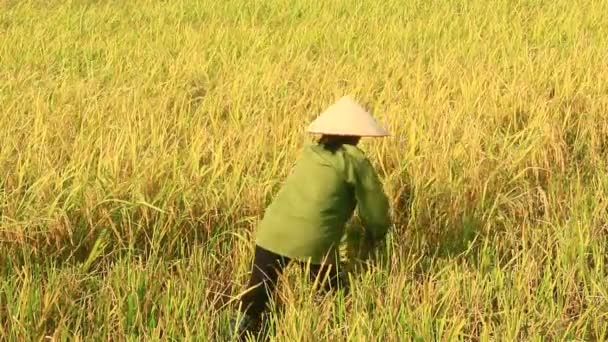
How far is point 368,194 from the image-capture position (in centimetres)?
205

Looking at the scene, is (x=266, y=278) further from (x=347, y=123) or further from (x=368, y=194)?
(x=347, y=123)

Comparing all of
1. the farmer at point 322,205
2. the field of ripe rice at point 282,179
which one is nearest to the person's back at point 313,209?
the farmer at point 322,205

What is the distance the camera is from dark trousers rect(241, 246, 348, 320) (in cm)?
204

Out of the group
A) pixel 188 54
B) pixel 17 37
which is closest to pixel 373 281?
pixel 188 54

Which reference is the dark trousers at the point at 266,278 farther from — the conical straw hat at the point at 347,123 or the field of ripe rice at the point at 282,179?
the conical straw hat at the point at 347,123

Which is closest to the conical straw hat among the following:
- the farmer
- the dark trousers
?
the farmer

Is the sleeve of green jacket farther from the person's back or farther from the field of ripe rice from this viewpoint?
the field of ripe rice

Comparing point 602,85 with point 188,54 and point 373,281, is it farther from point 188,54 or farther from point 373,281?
point 188,54

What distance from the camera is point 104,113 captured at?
11.3 feet

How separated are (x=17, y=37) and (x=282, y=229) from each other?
14.7 feet

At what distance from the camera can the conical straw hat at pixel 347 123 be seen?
2.02 meters

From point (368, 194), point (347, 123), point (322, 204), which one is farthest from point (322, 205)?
point (347, 123)

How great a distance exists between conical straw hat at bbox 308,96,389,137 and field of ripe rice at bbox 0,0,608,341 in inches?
15.3

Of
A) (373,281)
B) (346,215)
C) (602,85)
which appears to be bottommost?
(373,281)
